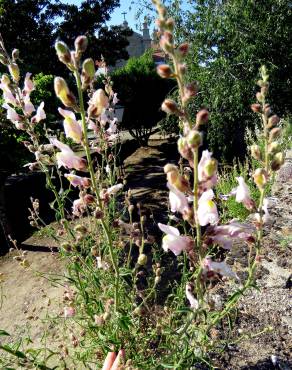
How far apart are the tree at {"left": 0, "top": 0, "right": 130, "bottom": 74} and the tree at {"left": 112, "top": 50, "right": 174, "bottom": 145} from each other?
10.5ft

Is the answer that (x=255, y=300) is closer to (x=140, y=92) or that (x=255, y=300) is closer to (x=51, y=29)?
(x=140, y=92)

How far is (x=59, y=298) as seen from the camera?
4.00 m

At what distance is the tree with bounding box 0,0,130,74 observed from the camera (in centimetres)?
1384

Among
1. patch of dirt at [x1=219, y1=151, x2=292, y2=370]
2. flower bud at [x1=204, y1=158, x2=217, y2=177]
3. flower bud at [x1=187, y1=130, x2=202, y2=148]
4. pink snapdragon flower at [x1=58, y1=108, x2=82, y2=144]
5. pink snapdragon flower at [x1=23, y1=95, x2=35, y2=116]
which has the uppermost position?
pink snapdragon flower at [x1=23, y1=95, x2=35, y2=116]

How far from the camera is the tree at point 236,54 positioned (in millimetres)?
7871

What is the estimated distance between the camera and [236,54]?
841 cm

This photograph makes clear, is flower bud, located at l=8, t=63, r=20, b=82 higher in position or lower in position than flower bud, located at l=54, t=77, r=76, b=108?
higher

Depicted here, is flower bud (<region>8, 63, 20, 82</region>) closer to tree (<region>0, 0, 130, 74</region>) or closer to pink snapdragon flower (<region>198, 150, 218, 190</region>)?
pink snapdragon flower (<region>198, 150, 218, 190</region>)

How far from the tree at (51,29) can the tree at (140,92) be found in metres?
3.21

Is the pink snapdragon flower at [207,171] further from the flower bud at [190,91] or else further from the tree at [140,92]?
the tree at [140,92]

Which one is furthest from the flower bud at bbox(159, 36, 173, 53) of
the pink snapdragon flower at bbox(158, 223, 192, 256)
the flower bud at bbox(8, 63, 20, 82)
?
the flower bud at bbox(8, 63, 20, 82)

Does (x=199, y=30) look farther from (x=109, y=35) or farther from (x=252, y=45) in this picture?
(x=109, y=35)

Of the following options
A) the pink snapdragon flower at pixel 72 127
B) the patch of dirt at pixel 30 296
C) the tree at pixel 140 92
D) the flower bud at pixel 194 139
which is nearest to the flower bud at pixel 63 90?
the pink snapdragon flower at pixel 72 127

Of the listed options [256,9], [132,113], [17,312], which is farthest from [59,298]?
[132,113]
